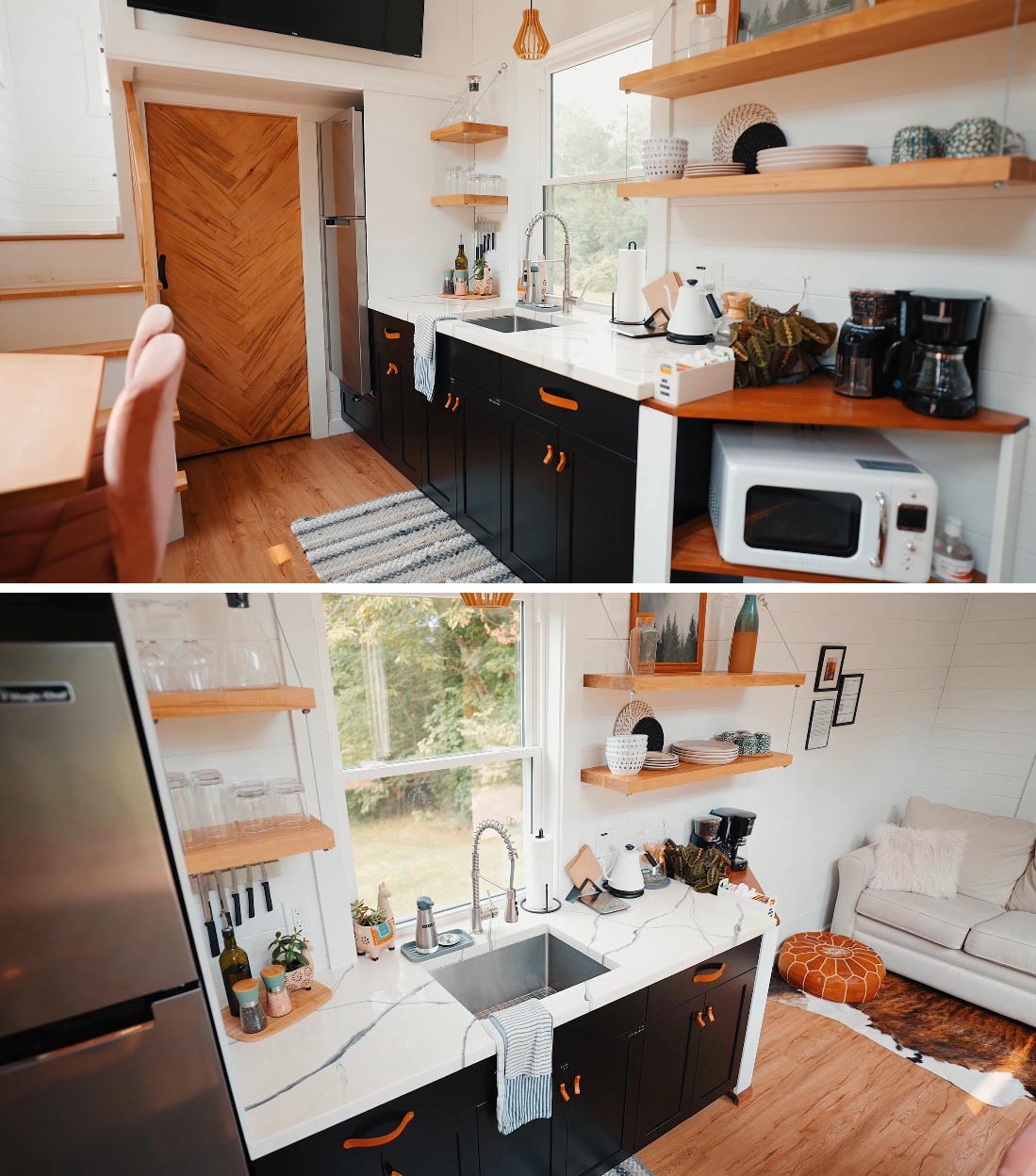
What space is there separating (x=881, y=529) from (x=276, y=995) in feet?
5.60

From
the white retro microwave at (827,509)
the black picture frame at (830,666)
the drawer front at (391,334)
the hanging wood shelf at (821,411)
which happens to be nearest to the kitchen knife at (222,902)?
the white retro microwave at (827,509)

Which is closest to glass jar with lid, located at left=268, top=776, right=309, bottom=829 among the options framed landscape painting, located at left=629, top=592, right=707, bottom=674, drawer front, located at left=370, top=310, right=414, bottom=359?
framed landscape painting, located at left=629, top=592, right=707, bottom=674

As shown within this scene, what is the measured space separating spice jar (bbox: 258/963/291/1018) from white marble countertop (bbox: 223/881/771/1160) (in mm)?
48

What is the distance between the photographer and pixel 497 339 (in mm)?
2879

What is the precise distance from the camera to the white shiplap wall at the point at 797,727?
2.49 metres

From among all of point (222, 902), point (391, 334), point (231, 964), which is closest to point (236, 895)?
point (222, 902)

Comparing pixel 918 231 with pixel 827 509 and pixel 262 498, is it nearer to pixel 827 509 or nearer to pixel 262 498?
pixel 827 509

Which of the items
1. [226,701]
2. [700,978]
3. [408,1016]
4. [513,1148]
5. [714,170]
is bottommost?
[513,1148]

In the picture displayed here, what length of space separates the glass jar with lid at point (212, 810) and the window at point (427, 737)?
469 millimetres

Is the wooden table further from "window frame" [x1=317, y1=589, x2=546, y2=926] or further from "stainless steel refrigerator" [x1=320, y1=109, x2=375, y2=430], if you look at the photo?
"stainless steel refrigerator" [x1=320, y1=109, x2=375, y2=430]

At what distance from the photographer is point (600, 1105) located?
2.38 meters

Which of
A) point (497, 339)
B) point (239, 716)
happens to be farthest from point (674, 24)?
point (239, 716)

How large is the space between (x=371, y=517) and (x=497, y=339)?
97cm

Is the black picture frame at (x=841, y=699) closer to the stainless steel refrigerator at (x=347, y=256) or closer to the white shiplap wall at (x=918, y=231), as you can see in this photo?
the white shiplap wall at (x=918, y=231)
